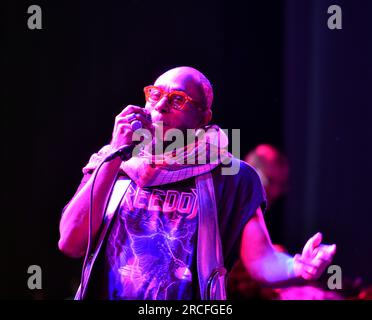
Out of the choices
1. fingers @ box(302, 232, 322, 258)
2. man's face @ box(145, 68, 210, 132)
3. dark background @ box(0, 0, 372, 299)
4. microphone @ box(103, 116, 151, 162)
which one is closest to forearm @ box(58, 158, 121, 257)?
microphone @ box(103, 116, 151, 162)

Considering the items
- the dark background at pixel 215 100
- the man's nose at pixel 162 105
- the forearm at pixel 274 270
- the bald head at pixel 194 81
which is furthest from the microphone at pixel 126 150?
the forearm at pixel 274 270

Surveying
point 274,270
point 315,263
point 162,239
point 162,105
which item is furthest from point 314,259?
point 162,105

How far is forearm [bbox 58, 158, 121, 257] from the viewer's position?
5.90 feet

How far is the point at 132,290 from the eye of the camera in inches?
72.0

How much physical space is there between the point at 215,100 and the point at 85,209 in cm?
68

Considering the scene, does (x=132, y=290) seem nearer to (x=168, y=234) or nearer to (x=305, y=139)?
(x=168, y=234)

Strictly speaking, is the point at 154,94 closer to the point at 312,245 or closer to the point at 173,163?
the point at 173,163

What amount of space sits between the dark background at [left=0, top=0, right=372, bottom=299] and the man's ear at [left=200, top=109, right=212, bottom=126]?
0.13 meters

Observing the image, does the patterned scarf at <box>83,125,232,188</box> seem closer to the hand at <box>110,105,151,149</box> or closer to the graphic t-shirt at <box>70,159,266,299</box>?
the graphic t-shirt at <box>70,159,266,299</box>

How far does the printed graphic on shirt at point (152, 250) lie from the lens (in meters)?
1.83

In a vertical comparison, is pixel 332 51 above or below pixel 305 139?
above
